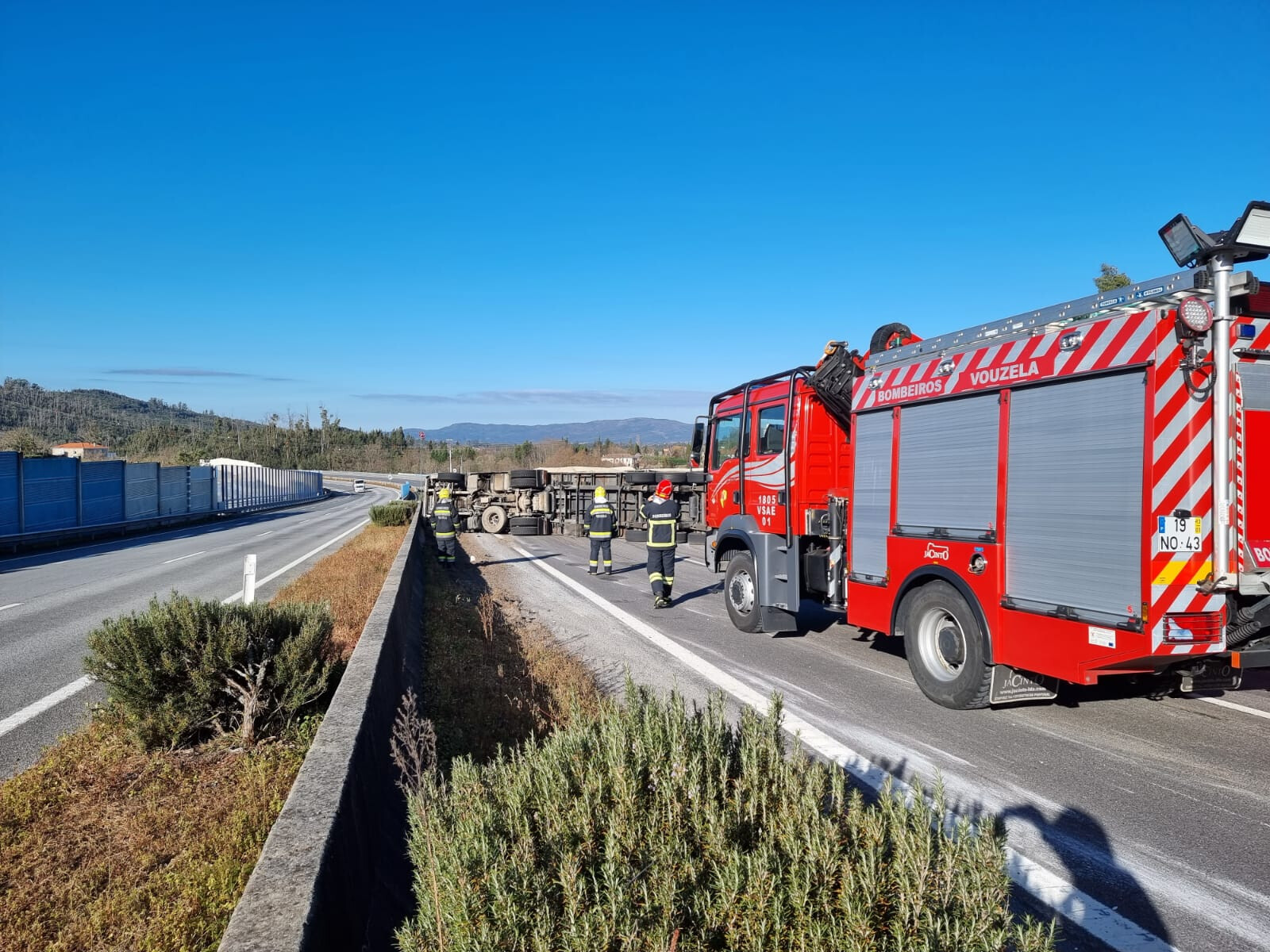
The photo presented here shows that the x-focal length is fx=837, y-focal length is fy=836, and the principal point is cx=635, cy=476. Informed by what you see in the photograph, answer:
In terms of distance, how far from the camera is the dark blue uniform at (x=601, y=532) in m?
16.2

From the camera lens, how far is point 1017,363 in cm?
623

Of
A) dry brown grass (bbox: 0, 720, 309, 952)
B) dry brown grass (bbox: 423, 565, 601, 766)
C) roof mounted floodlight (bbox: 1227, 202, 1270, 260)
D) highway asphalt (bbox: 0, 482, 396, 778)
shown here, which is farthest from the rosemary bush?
roof mounted floodlight (bbox: 1227, 202, 1270, 260)

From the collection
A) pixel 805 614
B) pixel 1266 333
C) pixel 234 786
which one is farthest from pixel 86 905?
pixel 805 614

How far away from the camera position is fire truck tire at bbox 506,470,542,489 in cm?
2683

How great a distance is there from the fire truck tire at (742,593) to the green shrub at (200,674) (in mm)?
5661

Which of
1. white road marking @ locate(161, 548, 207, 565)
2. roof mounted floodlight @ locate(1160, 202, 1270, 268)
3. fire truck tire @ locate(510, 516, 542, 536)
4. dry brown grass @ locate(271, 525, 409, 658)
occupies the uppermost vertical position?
roof mounted floodlight @ locate(1160, 202, 1270, 268)

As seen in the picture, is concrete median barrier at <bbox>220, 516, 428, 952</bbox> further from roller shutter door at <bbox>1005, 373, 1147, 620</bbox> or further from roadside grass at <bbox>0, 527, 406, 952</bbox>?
roller shutter door at <bbox>1005, 373, 1147, 620</bbox>

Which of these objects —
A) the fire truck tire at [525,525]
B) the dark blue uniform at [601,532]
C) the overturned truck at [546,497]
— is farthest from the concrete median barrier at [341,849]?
the fire truck tire at [525,525]

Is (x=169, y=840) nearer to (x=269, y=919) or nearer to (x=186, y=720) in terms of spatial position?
(x=186, y=720)

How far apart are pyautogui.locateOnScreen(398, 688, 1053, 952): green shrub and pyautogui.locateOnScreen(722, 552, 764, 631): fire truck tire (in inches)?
281

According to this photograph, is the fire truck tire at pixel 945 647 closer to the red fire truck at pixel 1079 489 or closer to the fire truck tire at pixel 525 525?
the red fire truck at pixel 1079 489

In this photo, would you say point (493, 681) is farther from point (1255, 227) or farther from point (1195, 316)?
point (1255, 227)

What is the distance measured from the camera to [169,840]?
3850 millimetres

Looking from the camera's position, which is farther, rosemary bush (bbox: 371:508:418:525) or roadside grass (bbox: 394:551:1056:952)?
rosemary bush (bbox: 371:508:418:525)
